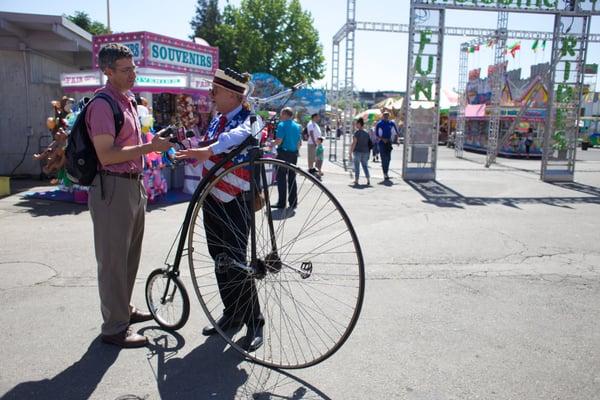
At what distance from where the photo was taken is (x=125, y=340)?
3.36 meters

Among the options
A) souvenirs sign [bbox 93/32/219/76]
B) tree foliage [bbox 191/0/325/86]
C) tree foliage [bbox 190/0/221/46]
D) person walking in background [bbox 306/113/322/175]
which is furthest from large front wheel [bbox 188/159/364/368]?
tree foliage [bbox 190/0/221/46]

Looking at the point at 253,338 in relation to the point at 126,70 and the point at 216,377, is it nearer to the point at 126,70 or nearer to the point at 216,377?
the point at 216,377

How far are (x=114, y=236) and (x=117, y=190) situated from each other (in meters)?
0.32

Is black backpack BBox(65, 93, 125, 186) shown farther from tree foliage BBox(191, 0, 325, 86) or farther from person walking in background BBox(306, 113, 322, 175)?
tree foliage BBox(191, 0, 325, 86)

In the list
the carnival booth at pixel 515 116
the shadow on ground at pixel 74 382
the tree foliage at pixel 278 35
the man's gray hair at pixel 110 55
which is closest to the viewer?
the shadow on ground at pixel 74 382

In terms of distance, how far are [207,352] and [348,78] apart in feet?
50.3

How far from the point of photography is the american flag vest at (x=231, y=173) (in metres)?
3.18

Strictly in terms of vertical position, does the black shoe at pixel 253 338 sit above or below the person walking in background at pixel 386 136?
below

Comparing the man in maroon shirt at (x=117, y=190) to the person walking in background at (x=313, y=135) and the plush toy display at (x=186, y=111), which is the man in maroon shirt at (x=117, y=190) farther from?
the person walking in background at (x=313, y=135)

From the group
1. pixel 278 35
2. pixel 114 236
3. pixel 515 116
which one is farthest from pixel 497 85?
pixel 278 35

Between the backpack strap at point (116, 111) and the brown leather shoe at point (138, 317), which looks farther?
the brown leather shoe at point (138, 317)

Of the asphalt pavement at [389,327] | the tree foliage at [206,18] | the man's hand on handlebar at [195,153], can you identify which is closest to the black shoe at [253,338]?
the asphalt pavement at [389,327]

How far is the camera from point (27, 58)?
11.7 metres

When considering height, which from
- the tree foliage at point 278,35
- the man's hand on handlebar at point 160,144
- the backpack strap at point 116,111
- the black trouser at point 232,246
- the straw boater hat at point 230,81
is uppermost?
the tree foliage at point 278,35
